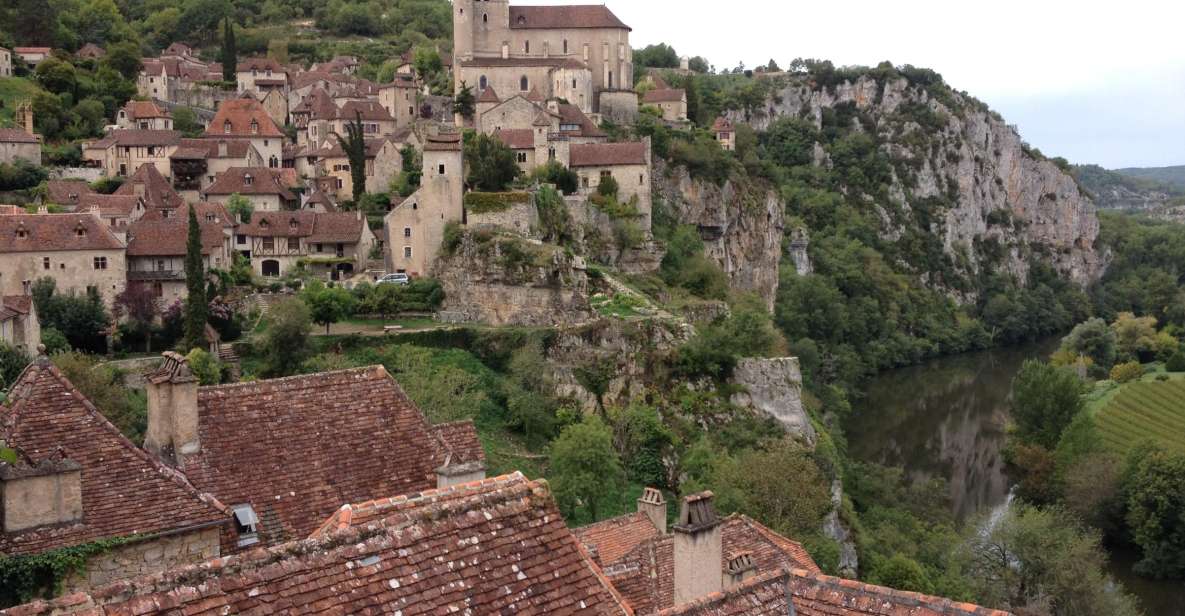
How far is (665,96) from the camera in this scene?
9375 centimetres

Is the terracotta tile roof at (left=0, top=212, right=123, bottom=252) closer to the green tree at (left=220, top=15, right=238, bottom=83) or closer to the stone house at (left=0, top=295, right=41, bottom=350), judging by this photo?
the stone house at (left=0, top=295, right=41, bottom=350)

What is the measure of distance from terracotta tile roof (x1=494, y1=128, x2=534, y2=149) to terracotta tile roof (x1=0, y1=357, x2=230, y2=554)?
5060 cm

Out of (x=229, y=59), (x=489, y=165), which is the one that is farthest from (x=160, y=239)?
(x=229, y=59)

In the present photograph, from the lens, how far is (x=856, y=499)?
52406 millimetres

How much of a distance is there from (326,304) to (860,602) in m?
41.5

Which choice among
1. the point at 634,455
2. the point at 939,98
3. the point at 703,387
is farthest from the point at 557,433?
the point at 939,98

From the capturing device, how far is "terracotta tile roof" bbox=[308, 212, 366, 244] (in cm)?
5566

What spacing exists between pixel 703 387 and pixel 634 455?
6164 mm

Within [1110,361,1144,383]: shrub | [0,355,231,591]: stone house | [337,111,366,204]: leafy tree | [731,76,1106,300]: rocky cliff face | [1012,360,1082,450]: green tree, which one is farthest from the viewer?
[731,76,1106,300]: rocky cliff face

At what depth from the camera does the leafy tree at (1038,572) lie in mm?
40219

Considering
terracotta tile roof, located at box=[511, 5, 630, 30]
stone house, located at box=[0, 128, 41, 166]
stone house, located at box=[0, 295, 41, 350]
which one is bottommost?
stone house, located at box=[0, 295, 41, 350]

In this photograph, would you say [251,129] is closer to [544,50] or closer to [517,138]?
[517,138]

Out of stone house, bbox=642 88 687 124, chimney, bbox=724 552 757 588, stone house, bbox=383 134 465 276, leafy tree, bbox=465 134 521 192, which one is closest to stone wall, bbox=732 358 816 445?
stone house, bbox=383 134 465 276

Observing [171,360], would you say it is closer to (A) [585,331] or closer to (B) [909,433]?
(A) [585,331]
